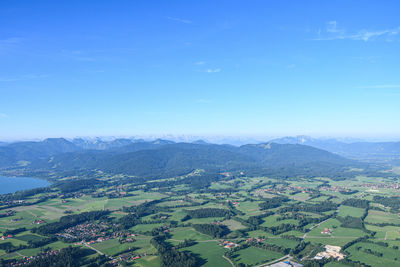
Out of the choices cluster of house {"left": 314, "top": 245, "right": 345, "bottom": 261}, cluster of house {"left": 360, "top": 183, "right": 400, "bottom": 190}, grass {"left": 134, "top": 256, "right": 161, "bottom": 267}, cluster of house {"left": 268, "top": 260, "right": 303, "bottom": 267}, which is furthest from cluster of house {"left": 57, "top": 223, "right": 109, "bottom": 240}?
cluster of house {"left": 360, "top": 183, "right": 400, "bottom": 190}

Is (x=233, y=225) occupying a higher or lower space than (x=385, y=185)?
lower

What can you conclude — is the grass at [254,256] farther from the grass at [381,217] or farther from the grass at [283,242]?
the grass at [381,217]

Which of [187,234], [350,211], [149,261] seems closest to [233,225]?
[187,234]

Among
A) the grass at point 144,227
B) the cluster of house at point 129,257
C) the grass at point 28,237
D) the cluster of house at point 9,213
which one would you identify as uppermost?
the cluster of house at point 129,257

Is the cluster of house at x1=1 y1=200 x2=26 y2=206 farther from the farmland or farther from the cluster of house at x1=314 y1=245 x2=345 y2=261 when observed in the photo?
the cluster of house at x1=314 y1=245 x2=345 y2=261

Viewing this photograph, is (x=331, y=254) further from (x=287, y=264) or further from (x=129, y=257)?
(x=129, y=257)

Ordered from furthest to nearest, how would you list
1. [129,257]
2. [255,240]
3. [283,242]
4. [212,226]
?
[212,226] → [255,240] → [283,242] → [129,257]

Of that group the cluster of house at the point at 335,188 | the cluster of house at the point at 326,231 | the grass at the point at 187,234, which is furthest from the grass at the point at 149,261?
the cluster of house at the point at 335,188

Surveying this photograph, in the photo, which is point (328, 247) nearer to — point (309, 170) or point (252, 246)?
point (252, 246)
